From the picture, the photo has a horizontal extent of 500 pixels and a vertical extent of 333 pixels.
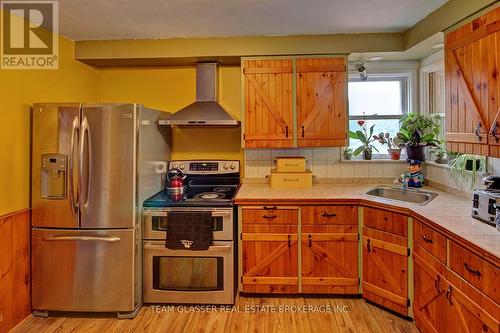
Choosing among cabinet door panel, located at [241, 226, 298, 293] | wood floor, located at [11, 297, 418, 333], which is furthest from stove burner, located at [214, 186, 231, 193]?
wood floor, located at [11, 297, 418, 333]

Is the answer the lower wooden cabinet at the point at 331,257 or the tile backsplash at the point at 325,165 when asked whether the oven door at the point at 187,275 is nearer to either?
the lower wooden cabinet at the point at 331,257

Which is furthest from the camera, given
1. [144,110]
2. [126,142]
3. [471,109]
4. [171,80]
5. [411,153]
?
[171,80]

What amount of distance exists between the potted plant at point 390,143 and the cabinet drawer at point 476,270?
5.54 feet

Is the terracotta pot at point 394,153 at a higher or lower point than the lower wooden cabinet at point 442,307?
higher

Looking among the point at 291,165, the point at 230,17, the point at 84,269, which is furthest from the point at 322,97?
the point at 84,269

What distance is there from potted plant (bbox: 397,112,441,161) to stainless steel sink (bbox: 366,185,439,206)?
342 mm

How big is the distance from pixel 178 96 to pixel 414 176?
2.53 meters

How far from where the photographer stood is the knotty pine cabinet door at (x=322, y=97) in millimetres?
3066

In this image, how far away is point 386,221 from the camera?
2494 mm

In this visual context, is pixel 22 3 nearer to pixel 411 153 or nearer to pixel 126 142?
pixel 126 142

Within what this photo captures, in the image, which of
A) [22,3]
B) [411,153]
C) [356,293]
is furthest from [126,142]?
[411,153]

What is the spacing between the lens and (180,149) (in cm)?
352

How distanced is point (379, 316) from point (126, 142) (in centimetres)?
238

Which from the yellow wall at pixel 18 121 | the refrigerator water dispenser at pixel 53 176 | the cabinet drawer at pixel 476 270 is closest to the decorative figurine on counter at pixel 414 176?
the cabinet drawer at pixel 476 270
